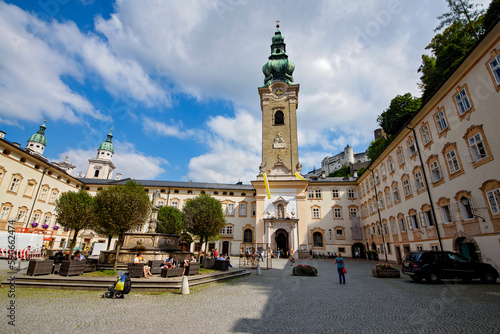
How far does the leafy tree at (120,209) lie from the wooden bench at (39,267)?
10.9 ft

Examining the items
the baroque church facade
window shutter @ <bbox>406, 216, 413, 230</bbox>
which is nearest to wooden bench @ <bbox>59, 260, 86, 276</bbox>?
the baroque church facade

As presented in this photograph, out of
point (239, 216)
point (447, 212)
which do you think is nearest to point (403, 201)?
point (447, 212)

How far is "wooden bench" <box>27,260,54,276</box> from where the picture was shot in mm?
10758

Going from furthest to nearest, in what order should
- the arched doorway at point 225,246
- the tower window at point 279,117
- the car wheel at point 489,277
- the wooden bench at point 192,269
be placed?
the tower window at point 279,117 < the arched doorway at point 225,246 < the wooden bench at point 192,269 < the car wheel at point 489,277

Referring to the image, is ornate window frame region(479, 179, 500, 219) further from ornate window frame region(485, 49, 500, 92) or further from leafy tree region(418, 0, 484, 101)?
leafy tree region(418, 0, 484, 101)

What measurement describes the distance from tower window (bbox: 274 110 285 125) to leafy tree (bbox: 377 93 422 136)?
56.2ft

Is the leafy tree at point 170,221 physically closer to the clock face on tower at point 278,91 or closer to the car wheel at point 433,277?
the car wheel at point 433,277

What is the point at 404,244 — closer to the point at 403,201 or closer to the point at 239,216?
the point at 403,201

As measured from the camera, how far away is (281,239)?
36.0 meters

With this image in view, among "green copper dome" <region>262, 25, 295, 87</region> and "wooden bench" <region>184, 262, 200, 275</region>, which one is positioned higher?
"green copper dome" <region>262, 25, 295, 87</region>

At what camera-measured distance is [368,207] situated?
3478 cm

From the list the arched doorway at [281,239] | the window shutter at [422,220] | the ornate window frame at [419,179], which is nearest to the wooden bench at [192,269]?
the window shutter at [422,220]

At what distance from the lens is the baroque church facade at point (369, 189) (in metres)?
13.6

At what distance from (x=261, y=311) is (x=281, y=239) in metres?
29.5
